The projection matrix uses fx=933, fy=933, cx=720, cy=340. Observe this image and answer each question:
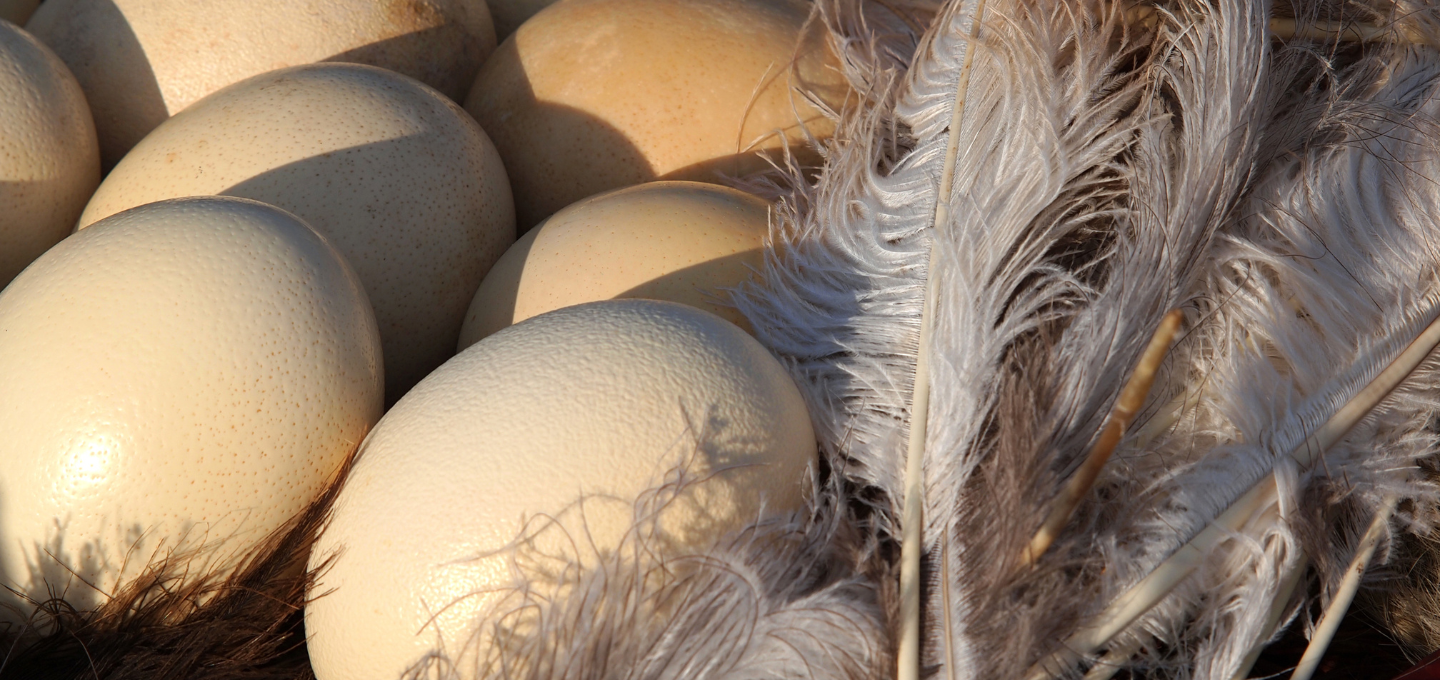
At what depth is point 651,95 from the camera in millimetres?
1121

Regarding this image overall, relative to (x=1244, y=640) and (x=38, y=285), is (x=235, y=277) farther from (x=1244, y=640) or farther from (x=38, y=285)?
(x=1244, y=640)

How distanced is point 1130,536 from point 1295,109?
0.49 m

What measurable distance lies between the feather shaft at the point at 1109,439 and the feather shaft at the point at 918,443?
8 centimetres

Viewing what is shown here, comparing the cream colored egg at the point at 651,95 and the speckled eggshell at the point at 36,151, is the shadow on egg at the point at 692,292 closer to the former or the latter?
the cream colored egg at the point at 651,95

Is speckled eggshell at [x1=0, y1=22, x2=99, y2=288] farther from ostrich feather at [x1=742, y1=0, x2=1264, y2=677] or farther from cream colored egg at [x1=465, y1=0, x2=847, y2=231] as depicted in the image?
ostrich feather at [x1=742, y1=0, x2=1264, y2=677]

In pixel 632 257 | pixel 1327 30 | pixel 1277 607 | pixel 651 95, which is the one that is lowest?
pixel 1277 607

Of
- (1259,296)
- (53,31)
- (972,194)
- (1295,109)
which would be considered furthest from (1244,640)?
(53,31)

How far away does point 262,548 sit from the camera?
0.75 metres

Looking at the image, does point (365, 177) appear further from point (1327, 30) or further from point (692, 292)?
point (1327, 30)

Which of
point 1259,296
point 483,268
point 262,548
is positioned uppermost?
point 1259,296

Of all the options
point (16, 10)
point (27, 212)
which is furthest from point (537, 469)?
point (16, 10)

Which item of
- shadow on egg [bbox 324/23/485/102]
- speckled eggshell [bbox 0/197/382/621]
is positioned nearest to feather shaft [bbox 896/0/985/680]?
speckled eggshell [bbox 0/197/382/621]

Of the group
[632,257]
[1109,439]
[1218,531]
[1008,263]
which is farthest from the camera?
[632,257]

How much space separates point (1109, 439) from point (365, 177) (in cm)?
74
